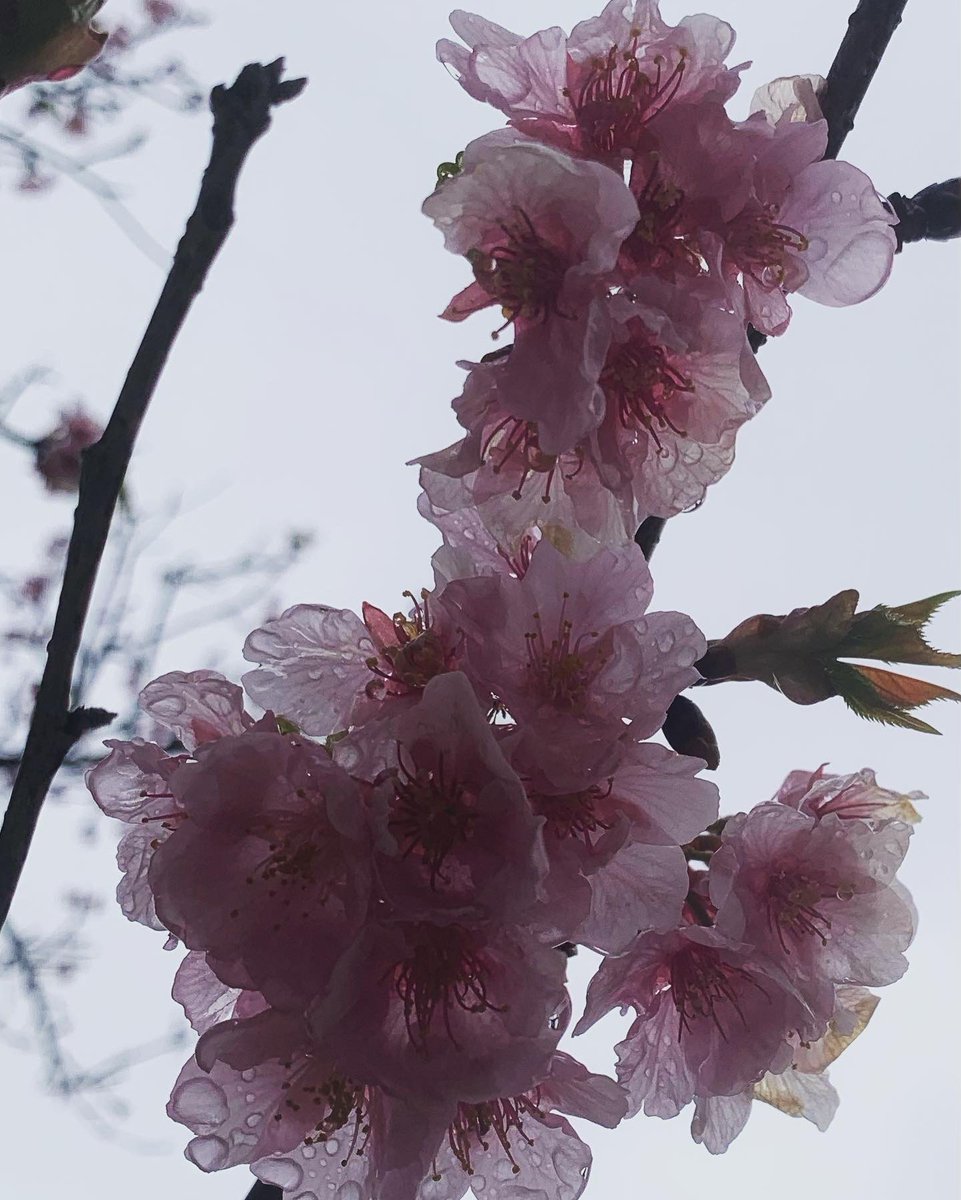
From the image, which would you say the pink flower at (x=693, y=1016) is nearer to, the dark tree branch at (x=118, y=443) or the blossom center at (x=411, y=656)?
the blossom center at (x=411, y=656)

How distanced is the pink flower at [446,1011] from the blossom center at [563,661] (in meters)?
0.27

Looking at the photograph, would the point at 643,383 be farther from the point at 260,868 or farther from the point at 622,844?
the point at 260,868

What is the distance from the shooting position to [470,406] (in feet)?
3.94

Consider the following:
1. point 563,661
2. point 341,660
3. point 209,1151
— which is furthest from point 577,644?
point 209,1151

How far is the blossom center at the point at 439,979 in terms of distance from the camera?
3.68ft

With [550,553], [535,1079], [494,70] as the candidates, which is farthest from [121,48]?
[535,1079]

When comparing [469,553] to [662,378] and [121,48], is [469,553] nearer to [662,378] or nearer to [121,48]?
[662,378]

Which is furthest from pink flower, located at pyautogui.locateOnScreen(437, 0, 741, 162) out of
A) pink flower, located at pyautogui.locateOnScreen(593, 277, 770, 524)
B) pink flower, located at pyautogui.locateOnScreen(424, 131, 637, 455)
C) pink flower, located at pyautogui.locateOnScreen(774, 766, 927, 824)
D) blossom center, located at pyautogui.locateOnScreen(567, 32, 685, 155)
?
pink flower, located at pyautogui.locateOnScreen(774, 766, 927, 824)

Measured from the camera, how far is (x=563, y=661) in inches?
48.9

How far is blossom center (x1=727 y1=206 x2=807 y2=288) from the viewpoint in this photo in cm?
127

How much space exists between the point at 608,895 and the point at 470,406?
1.98ft

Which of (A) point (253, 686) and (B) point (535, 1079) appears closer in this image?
(B) point (535, 1079)

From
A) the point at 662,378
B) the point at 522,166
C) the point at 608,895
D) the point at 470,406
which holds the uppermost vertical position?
the point at 522,166

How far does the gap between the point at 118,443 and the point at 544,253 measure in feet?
1.79
